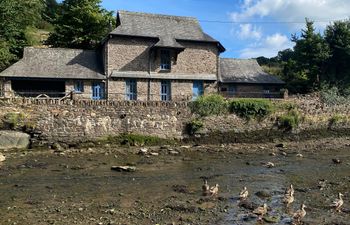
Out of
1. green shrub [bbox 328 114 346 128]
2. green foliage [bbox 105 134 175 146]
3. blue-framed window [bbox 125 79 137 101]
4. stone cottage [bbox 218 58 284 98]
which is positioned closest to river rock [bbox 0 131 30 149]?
green foliage [bbox 105 134 175 146]

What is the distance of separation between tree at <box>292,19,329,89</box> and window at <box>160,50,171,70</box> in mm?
15739

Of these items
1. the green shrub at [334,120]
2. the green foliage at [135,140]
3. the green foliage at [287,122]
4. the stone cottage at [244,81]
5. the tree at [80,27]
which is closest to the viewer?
the green foliage at [135,140]

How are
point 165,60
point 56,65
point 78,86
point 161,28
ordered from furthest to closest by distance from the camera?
point 161,28 → point 165,60 → point 78,86 → point 56,65

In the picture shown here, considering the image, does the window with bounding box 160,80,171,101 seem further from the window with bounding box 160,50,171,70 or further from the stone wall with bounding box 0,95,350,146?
the stone wall with bounding box 0,95,350,146

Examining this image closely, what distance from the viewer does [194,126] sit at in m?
30.1

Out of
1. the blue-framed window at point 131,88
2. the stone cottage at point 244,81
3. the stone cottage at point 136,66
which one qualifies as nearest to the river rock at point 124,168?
the stone cottage at point 136,66

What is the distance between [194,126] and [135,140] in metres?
4.53

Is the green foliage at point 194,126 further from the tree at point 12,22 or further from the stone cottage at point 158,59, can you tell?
the tree at point 12,22

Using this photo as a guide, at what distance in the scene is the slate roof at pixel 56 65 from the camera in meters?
32.9

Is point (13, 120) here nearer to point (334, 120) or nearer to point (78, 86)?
point (78, 86)

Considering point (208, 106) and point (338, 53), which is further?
point (338, 53)

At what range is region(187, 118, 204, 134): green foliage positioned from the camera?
30.1 meters

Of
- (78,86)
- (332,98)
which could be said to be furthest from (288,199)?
(332,98)

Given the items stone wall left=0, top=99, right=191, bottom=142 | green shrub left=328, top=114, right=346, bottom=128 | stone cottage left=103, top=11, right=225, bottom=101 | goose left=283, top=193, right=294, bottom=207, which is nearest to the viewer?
goose left=283, top=193, right=294, bottom=207
